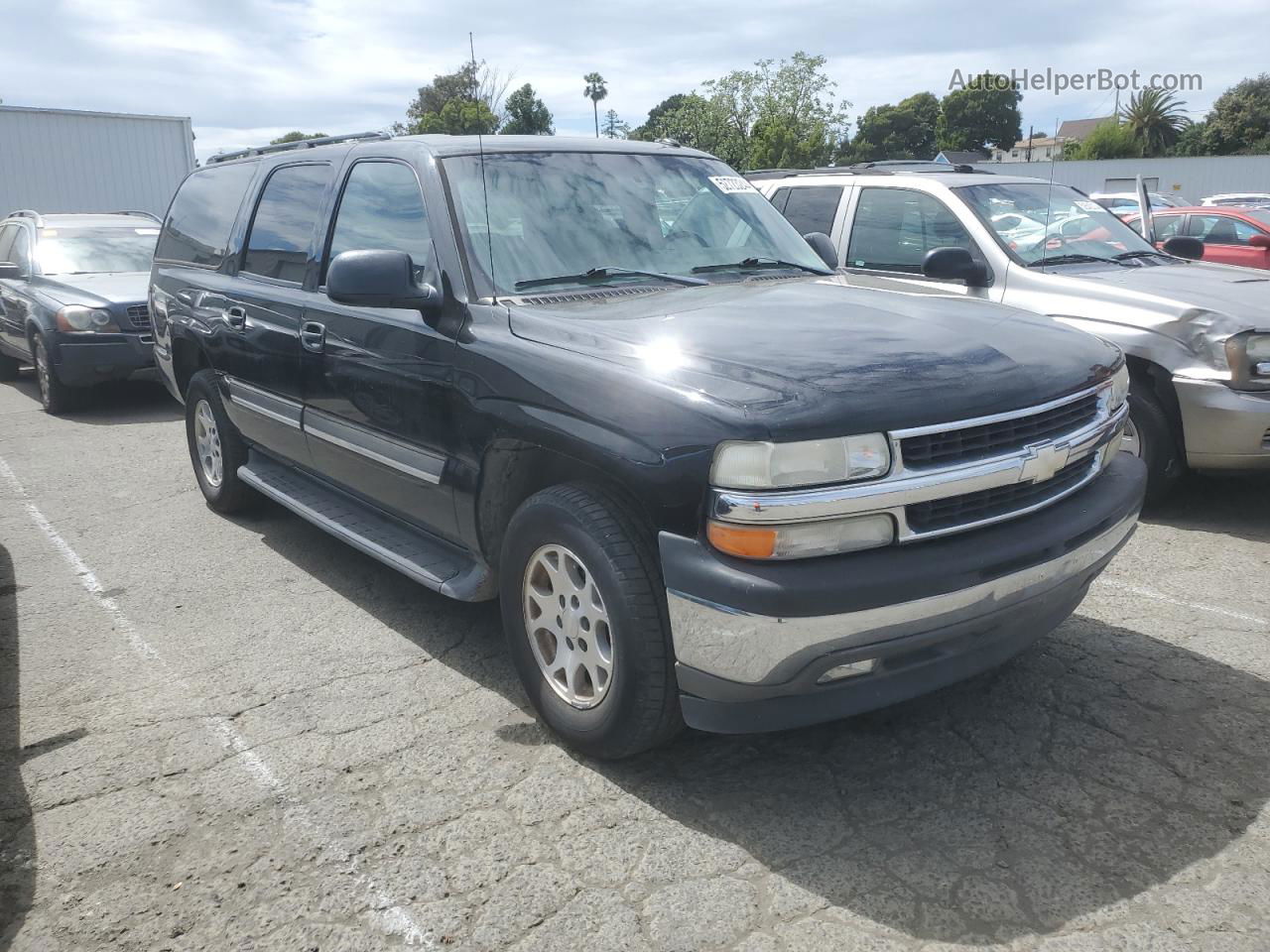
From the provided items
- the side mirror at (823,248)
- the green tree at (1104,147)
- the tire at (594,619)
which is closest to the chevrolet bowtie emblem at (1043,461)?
the tire at (594,619)

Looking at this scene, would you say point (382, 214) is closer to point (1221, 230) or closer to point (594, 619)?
point (594, 619)

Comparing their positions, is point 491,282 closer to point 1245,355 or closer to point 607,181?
point 607,181

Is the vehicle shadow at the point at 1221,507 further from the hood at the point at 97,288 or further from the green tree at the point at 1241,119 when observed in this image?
the green tree at the point at 1241,119

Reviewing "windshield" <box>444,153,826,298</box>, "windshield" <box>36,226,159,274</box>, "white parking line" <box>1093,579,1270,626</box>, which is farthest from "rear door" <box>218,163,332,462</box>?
"windshield" <box>36,226,159,274</box>

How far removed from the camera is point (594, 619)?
2914 millimetres

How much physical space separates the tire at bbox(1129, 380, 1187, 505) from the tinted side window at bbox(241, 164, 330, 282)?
406cm

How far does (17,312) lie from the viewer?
9852mm

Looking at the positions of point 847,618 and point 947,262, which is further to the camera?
point 947,262

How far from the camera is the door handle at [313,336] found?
13.6ft

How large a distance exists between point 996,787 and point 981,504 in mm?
843

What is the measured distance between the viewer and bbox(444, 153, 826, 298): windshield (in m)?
3.55

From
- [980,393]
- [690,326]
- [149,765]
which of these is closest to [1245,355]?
[980,393]

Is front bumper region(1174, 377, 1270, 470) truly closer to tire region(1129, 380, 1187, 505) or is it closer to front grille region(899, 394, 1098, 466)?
tire region(1129, 380, 1187, 505)

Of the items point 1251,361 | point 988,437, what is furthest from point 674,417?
point 1251,361
